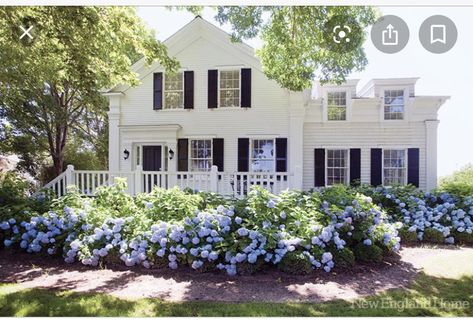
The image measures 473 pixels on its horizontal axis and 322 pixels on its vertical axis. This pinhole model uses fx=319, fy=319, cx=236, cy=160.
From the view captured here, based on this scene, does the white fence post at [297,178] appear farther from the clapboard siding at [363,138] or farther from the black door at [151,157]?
the black door at [151,157]

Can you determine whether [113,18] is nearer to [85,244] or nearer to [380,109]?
[85,244]

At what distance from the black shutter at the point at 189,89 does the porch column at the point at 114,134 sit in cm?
225

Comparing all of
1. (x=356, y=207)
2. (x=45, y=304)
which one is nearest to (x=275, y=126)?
(x=356, y=207)

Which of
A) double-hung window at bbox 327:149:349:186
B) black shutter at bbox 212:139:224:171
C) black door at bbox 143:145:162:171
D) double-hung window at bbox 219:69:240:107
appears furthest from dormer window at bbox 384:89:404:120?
black door at bbox 143:145:162:171

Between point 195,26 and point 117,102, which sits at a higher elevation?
point 195,26

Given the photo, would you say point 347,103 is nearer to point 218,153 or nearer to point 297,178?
point 297,178

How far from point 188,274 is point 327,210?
6.41ft

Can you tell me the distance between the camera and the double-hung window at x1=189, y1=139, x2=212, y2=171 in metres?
10.5

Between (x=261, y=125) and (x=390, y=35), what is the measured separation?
25.3ft

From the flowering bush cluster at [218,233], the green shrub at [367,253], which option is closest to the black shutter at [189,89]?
the flowering bush cluster at [218,233]

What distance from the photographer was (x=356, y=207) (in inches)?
169

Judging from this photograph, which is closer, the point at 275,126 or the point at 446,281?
the point at 446,281

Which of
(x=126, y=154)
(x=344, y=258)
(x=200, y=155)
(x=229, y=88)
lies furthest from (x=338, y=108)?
(x=344, y=258)

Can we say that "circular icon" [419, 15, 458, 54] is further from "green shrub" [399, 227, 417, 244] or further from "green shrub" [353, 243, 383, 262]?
"green shrub" [399, 227, 417, 244]
